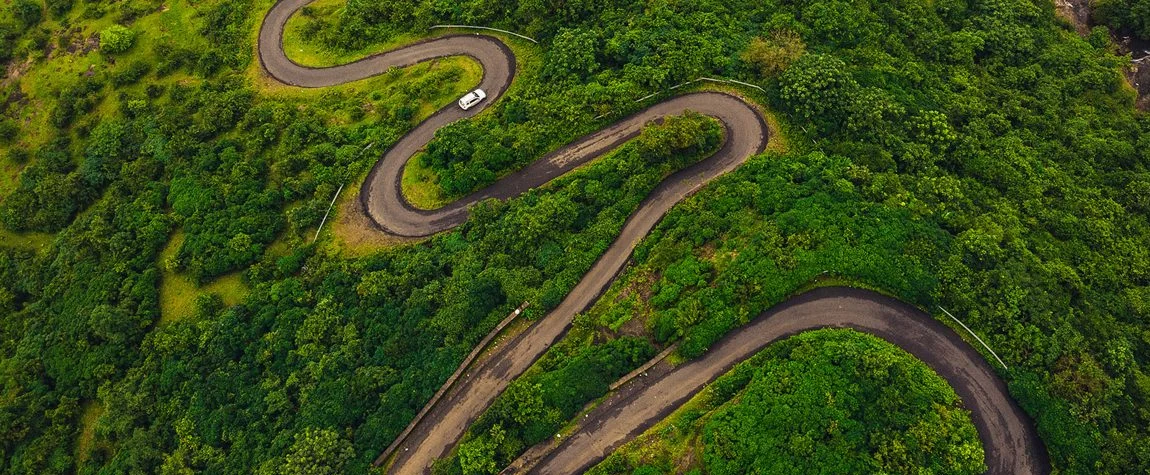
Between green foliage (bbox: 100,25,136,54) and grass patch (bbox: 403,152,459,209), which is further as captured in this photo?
green foliage (bbox: 100,25,136,54)

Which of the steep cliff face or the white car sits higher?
the steep cliff face

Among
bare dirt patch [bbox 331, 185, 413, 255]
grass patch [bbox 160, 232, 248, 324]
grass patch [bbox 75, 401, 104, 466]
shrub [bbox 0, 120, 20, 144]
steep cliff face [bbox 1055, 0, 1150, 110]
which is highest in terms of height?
steep cliff face [bbox 1055, 0, 1150, 110]

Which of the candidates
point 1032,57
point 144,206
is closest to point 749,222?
point 1032,57

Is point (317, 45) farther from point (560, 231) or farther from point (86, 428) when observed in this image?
point (86, 428)

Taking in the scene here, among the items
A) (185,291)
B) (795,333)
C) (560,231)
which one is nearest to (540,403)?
(560,231)

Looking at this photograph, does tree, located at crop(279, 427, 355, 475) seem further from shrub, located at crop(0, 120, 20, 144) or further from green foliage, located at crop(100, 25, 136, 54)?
shrub, located at crop(0, 120, 20, 144)

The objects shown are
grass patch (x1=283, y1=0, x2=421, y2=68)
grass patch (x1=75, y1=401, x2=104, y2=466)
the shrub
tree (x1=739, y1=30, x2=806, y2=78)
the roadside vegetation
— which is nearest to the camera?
the roadside vegetation

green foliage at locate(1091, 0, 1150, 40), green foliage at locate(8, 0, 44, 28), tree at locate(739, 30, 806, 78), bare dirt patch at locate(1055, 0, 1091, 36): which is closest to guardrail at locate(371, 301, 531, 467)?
tree at locate(739, 30, 806, 78)

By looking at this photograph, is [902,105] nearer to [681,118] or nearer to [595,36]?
[681,118]
